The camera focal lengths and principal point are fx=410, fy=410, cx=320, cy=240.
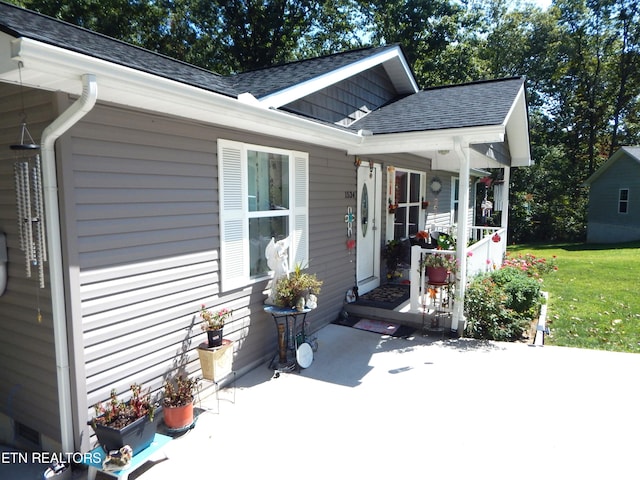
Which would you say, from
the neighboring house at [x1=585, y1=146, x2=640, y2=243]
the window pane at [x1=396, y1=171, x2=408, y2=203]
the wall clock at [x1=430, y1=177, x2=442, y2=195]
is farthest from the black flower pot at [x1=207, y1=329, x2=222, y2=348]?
the neighboring house at [x1=585, y1=146, x2=640, y2=243]

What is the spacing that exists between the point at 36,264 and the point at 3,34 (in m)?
1.46

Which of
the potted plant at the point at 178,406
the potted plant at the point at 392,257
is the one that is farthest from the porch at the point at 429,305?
the potted plant at the point at 178,406

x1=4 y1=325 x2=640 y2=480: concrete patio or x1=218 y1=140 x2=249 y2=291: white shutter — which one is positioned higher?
x1=218 y1=140 x2=249 y2=291: white shutter

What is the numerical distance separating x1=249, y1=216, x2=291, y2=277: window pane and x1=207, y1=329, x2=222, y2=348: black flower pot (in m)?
1.01

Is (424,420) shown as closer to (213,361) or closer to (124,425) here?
(213,361)

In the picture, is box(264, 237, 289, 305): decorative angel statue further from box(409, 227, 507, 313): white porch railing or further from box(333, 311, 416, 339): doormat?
box(409, 227, 507, 313): white porch railing

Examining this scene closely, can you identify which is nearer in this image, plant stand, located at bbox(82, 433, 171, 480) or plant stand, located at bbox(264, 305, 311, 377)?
plant stand, located at bbox(82, 433, 171, 480)

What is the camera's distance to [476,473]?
2793 millimetres

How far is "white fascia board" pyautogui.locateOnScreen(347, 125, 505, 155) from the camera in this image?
4688 millimetres

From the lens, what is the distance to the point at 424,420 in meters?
3.46

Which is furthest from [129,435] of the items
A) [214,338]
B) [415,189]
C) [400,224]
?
[415,189]

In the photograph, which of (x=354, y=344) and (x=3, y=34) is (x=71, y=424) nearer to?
(x=3, y=34)

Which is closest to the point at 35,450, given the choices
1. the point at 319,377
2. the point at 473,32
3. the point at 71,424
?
the point at 71,424

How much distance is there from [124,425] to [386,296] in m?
4.74
